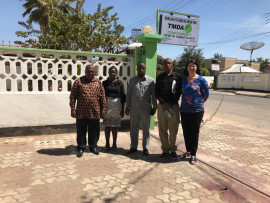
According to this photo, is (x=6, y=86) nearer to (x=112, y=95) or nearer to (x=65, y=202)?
(x=112, y=95)

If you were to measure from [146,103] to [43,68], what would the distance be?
2452mm

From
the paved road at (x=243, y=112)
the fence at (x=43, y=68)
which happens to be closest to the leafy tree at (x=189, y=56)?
the paved road at (x=243, y=112)

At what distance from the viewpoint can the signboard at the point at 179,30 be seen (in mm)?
6516

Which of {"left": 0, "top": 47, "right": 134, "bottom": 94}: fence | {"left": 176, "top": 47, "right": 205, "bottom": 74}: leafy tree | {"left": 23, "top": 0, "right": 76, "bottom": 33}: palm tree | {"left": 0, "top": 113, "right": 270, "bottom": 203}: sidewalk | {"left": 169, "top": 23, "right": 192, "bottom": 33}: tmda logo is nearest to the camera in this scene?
{"left": 0, "top": 113, "right": 270, "bottom": 203}: sidewalk

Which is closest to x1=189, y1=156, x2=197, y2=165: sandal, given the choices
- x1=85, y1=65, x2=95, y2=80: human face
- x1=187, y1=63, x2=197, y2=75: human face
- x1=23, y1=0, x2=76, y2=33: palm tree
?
x1=187, y1=63, x2=197, y2=75: human face

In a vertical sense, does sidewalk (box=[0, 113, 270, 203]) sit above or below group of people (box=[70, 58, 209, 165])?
below

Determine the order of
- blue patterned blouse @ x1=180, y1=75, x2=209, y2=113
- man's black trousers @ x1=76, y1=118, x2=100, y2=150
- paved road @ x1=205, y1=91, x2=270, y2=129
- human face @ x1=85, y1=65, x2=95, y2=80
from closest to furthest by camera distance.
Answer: blue patterned blouse @ x1=180, y1=75, x2=209, y2=113 → human face @ x1=85, y1=65, x2=95, y2=80 → man's black trousers @ x1=76, y1=118, x2=100, y2=150 → paved road @ x1=205, y1=91, x2=270, y2=129

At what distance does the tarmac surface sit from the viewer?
2631 millimetres

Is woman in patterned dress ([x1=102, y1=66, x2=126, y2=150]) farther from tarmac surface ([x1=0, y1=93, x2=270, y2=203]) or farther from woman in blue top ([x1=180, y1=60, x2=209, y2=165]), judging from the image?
woman in blue top ([x1=180, y1=60, x2=209, y2=165])

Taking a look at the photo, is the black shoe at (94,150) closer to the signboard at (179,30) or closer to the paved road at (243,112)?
the signboard at (179,30)

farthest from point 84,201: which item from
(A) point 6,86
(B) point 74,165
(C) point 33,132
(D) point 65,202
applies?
(A) point 6,86

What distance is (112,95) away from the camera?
396cm

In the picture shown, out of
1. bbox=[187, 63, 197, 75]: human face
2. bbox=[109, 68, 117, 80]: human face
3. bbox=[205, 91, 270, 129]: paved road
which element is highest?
bbox=[187, 63, 197, 75]: human face

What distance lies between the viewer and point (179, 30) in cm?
682
